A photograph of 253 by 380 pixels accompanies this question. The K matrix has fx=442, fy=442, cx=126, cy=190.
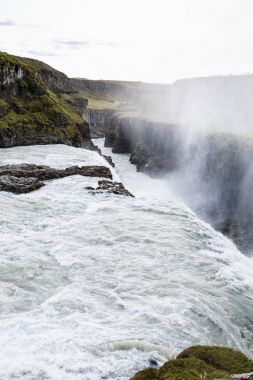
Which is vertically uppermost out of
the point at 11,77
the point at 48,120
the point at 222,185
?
the point at 11,77

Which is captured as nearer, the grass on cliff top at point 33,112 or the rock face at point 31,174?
the rock face at point 31,174

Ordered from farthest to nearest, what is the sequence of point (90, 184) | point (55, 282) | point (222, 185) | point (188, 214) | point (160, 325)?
point (222, 185) → point (90, 184) → point (188, 214) → point (55, 282) → point (160, 325)

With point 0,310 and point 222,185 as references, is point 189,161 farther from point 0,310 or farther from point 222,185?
point 0,310

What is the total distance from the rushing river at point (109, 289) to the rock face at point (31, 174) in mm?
3243

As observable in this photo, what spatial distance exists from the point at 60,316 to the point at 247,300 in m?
7.28

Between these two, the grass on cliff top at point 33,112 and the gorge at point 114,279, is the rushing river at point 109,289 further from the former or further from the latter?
the grass on cliff top at point 33,112

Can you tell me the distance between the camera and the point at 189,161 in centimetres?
6956

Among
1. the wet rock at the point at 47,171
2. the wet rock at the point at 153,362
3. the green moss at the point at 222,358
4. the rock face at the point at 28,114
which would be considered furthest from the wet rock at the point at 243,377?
the rock face at the point at 28,114

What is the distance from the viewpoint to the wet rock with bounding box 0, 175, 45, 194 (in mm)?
31139

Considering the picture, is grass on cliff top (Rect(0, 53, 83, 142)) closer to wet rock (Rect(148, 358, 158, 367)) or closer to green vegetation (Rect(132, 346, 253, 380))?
wet rock (Rect(148, 358, 158, 367))

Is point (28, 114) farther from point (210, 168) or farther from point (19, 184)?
point (19, 184)

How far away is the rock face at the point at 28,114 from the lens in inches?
2456

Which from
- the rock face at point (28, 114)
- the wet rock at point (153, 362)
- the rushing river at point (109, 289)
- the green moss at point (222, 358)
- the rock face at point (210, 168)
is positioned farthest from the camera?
the rock face at point (28, 114)

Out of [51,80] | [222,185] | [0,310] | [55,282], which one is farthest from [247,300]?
[51,80]
